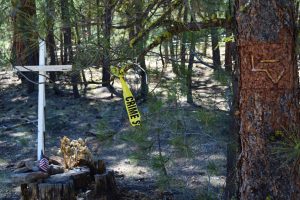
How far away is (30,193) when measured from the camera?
5.11 metres

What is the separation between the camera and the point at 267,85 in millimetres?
2850

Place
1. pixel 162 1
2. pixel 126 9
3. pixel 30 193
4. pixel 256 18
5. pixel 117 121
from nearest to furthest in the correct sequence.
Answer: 1. pixel 256 18
2. pixel 162 1
3. pixel 126 9
4. pixel 30 193
5. pixel 117 121

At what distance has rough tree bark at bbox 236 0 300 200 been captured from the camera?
2811mm

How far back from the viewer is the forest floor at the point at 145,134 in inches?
185

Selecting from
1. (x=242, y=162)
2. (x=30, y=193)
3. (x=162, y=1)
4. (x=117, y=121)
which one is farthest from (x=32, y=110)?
(x=242, y=162)

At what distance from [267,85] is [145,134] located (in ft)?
6.76

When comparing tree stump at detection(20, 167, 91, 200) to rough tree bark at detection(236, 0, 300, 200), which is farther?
tree stump at detection(20, 167, 91, 200)

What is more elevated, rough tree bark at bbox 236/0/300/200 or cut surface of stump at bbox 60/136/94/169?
rough tree bark at bbox 236/0/300/200

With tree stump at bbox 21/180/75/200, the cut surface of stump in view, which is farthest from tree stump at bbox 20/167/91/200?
the cut surface of stump

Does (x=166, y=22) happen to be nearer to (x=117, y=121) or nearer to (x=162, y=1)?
(x=162, y=1)

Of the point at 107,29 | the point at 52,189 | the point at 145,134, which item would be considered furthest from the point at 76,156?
the point at 107,29

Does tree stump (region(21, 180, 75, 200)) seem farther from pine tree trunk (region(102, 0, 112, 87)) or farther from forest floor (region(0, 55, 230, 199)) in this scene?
pine tree trunk (region(102, 0, 112, 87))

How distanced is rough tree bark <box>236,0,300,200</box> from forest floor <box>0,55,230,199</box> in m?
1.36

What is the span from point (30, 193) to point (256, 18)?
3165mm
